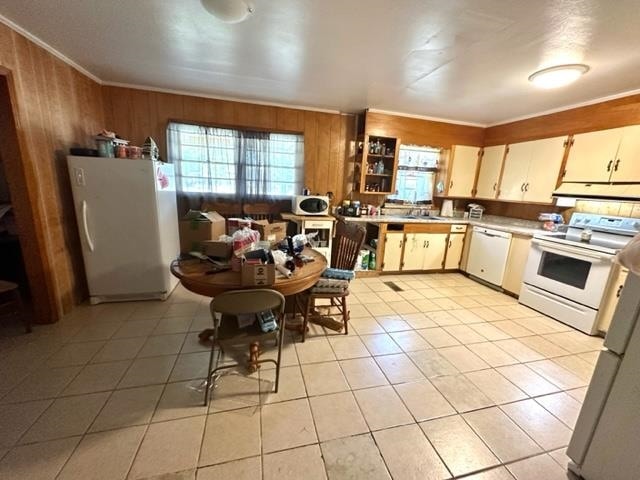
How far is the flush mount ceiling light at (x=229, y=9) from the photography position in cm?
158

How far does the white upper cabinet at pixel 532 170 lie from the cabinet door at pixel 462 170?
0.48m

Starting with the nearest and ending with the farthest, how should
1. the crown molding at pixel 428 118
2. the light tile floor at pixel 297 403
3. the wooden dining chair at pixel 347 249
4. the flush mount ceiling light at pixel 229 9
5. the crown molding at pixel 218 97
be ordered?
the light tile floor at pixel 297 403 → the flush mount ceiling light at pixel 229 9 → the wooden dining chair at pixel 347 249 → the crown molding at pixel 218 97 → the crown molding at pixel 428 118

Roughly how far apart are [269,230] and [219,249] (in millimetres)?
474

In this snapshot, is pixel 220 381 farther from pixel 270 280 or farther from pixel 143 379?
pixel 270 280

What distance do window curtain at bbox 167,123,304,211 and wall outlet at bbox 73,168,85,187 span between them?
116 cm

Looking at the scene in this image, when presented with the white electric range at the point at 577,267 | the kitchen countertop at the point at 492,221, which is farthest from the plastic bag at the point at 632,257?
the kitchen countertop at the point at 492,221

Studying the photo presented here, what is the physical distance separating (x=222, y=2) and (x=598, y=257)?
3.71 metres

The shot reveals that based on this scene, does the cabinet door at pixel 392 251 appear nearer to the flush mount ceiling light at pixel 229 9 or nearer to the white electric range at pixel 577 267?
the white electric range at pixel 577 267

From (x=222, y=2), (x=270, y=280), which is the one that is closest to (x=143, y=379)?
(x=270, y=280)

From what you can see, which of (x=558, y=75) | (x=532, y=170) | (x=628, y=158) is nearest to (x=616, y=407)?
(x=558, y=75)

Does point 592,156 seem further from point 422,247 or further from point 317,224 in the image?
point 317,224

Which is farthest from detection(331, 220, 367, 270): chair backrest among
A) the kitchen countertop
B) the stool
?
the stool

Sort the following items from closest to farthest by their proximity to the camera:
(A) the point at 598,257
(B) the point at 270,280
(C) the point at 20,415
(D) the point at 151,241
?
(C) the point at 20,415, (B) the point at 270,280, (A) the point at 598,257, (D) the point at 151,241

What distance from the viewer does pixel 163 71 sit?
2.80 m
